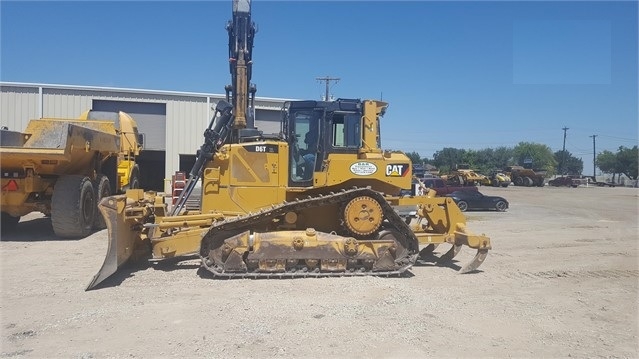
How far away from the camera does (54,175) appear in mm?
11156

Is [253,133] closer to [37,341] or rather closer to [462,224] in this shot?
[462,224]

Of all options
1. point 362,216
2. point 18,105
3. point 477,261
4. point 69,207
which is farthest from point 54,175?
point 18,105

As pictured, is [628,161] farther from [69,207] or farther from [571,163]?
[69,207]

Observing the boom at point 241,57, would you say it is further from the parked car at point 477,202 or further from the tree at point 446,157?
the tree at point 446,157

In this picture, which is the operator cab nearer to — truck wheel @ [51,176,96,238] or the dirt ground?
the dirt ground

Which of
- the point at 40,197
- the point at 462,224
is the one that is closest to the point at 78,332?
the point at 462,224

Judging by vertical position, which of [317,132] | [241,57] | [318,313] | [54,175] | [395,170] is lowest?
[318,313]

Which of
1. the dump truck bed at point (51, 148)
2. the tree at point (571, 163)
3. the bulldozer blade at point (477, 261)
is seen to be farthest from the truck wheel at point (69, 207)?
the tree at point (571, 163)

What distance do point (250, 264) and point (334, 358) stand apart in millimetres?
3144

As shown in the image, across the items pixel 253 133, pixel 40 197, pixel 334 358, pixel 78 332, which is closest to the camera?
pixel 334 358

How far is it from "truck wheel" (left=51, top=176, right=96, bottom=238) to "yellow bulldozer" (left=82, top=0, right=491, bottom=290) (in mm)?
3137

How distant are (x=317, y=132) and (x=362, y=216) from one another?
1.65m

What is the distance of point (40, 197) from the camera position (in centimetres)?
1105

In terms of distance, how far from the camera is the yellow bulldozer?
7.17 m
